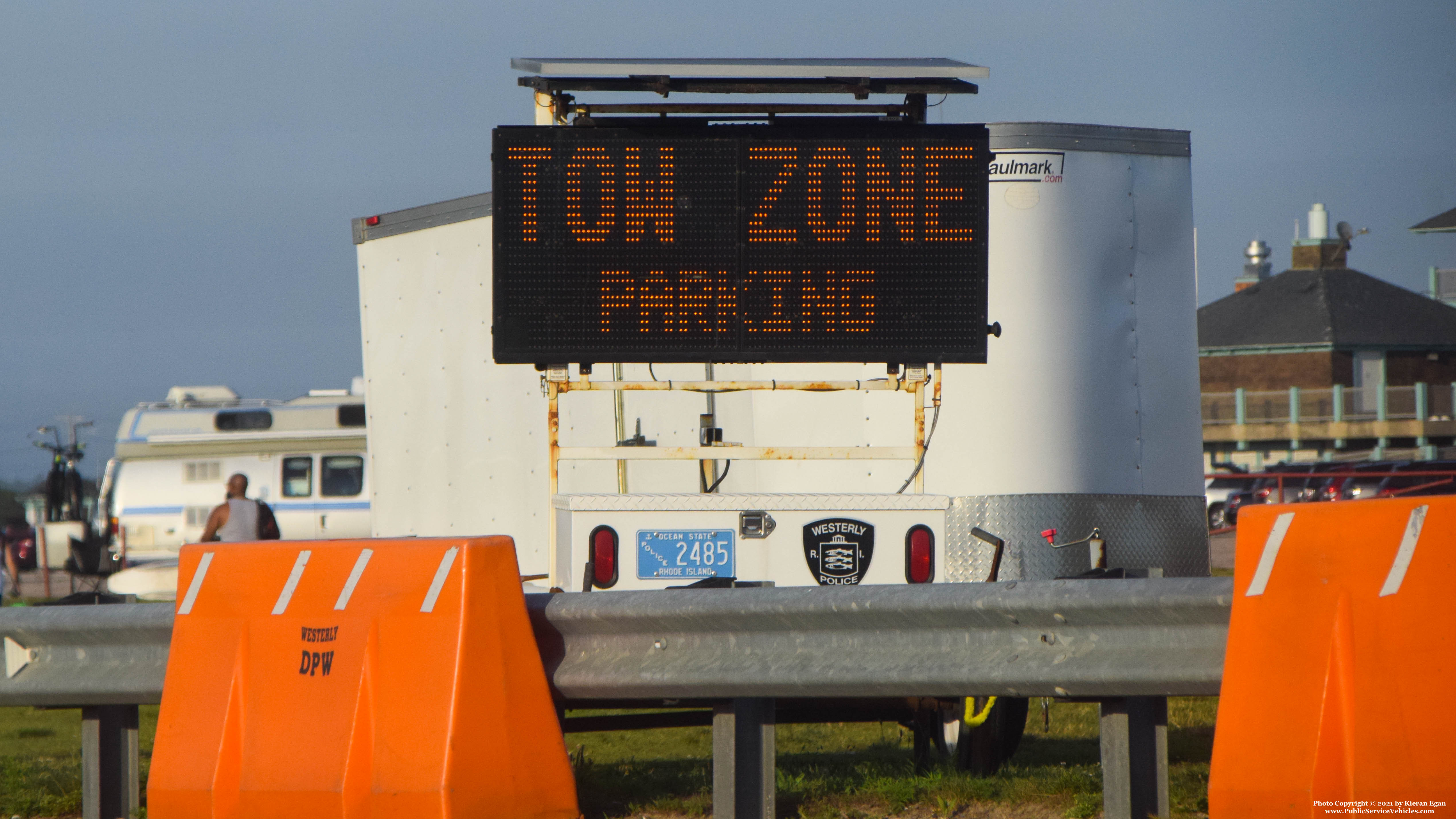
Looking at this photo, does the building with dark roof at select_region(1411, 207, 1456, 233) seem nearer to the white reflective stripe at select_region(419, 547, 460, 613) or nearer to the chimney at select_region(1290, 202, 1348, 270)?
the chimney at select_region(1290, 202, 1348, 270)

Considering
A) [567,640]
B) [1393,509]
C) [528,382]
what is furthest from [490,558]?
[528,382]

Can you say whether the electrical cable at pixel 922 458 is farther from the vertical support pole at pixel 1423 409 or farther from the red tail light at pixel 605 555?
the vertical support pole at pixel 1423 409

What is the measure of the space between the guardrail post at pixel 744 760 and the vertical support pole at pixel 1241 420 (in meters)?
64.2

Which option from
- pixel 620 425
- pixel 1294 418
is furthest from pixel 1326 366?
pixel 620 425

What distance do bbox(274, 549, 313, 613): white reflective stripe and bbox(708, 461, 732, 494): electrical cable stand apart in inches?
119

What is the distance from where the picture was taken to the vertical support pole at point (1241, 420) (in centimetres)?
6431

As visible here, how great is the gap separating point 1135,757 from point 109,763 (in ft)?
10.1

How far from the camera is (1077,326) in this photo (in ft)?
26.3

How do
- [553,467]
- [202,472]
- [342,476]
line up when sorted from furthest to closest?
[202,472] < [342,476] < [553,467]

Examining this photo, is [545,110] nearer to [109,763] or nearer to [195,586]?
[195,586]

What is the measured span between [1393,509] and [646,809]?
2792 millimetres

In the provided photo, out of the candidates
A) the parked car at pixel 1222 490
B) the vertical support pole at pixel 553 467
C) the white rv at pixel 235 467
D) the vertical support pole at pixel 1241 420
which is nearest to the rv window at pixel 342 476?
the white rv at pixel 235 467

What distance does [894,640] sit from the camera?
12.7 feet

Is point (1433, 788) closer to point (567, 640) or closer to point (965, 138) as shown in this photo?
point (567, 640)
